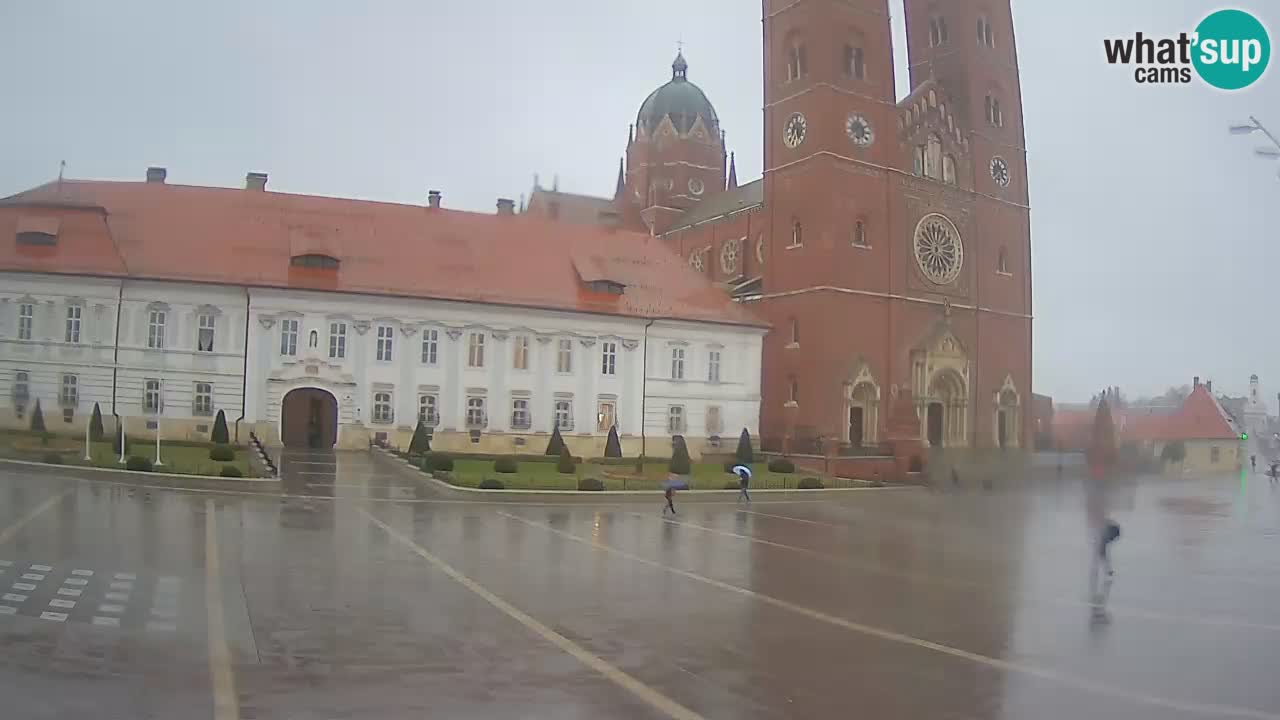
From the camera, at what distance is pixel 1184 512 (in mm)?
28609

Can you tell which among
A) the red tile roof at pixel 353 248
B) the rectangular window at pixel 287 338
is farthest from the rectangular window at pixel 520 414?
the rectangular window at pixel 287 338

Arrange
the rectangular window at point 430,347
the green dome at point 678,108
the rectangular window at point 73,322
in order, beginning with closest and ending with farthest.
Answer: the rectangular window at point 73,322 → the rectangular window at point 430,347 → the green dome at point 678,108

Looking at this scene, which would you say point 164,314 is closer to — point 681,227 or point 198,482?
point 198,482

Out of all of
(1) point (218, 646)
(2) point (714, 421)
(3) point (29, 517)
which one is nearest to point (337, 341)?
(2) point (714, 421)

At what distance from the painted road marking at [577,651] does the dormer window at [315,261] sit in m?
29.5

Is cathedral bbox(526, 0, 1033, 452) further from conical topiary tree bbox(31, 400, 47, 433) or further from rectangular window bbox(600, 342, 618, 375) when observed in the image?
conical topiary tree bbox(31, 400, 47, 433)

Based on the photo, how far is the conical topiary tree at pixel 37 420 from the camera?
36959mm

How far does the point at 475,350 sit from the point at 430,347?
199 cm

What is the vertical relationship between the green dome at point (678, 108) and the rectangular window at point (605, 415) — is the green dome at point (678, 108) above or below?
above

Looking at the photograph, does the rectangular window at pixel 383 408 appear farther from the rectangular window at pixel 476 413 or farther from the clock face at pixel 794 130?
the clock face at pixel 794 130

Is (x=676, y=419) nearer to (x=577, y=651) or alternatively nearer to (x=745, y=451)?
(x=745, y=451)

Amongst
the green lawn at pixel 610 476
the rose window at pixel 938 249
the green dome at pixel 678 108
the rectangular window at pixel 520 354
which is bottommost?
the green lawn at pixel 610 476

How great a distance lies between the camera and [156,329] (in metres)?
41.4

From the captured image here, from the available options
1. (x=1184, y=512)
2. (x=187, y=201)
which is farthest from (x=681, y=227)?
(x=1184, y=512)
